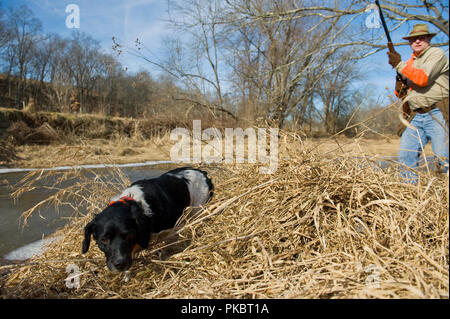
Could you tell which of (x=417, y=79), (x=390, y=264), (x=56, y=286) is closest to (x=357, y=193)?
(x=390, y=264)

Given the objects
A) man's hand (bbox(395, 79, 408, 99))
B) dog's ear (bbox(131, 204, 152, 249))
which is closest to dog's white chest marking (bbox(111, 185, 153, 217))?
dog's ear (bbox(131, 204, 152, 249))

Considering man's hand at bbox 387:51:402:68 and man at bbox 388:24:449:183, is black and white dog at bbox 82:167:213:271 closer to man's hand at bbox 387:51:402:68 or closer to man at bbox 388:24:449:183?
man at bbox 388:24:449:183

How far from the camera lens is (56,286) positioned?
7.52 feet

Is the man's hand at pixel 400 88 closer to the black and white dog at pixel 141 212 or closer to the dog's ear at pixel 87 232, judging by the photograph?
the black and white dog at pixel 141 212

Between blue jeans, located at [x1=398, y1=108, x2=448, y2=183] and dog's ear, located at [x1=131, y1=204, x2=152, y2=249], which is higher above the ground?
blue jeans, located at [x1=398, y1=108, x2=448, y2=183]

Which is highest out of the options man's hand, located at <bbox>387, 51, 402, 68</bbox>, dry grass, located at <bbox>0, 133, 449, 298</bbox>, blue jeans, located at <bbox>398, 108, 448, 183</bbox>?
man's hand, located at <bbox>387, 51, 402, 68</bbox>

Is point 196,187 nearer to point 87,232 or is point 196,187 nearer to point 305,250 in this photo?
point 87,232

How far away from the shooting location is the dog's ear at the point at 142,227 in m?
2.52

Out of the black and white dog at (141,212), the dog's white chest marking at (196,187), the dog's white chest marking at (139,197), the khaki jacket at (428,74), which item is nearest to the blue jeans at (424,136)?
the khaki jacket at (428,74)

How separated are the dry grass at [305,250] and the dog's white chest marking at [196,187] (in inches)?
27.6

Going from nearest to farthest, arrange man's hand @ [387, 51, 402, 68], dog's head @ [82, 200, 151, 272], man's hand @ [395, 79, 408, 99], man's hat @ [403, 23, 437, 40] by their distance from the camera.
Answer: dog's head @ [82, 200, 151, 272]
man's hat @ [403, 23, 437, 40]
man's hand @ [395, 79, 408, 99]
man's hand @ [387, 51, 402, 68]

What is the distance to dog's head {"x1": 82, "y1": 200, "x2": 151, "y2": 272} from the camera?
2.27 meters
